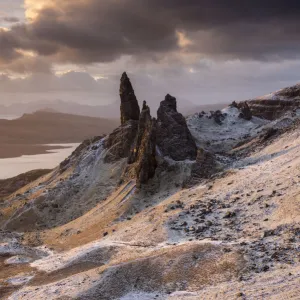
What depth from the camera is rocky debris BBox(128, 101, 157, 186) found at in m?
48.8

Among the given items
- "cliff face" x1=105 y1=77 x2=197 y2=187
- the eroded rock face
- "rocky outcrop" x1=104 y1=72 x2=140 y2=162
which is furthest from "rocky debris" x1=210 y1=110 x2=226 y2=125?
the eroded rock face

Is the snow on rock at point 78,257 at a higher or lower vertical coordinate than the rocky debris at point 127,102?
lower

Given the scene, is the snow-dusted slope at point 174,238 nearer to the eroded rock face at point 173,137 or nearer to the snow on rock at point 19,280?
the snow on rock at point 19,280

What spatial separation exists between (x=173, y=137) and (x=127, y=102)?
1535 centimetres

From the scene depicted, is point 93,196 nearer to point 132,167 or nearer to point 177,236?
point 132,167

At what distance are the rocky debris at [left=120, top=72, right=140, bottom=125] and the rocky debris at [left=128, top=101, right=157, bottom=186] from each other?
1251cm

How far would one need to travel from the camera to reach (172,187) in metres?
47.2

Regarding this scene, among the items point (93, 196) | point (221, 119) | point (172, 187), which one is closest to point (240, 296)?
point (172, 187)

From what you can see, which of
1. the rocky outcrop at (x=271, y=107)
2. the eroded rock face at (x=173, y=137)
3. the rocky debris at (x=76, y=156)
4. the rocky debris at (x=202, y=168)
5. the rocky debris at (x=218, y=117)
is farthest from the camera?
the rocky outcrop at (x=271, y=107)

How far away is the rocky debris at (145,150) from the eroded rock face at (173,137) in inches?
120

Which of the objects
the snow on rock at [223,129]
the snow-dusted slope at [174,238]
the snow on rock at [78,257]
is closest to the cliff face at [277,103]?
the snow on rock at [223,129]

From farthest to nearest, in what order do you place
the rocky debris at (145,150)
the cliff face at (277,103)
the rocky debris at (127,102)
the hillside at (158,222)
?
the cliff face at (277,103) → the rocky debris at (127,102) → the rocky debris at (145,150) → the hillside at (158,222)

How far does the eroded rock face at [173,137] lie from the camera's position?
2165 inches

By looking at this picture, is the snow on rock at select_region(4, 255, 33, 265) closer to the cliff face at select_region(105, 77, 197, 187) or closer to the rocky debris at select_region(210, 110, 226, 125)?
the cliff face at select_region(105, 77, 197, 187)
